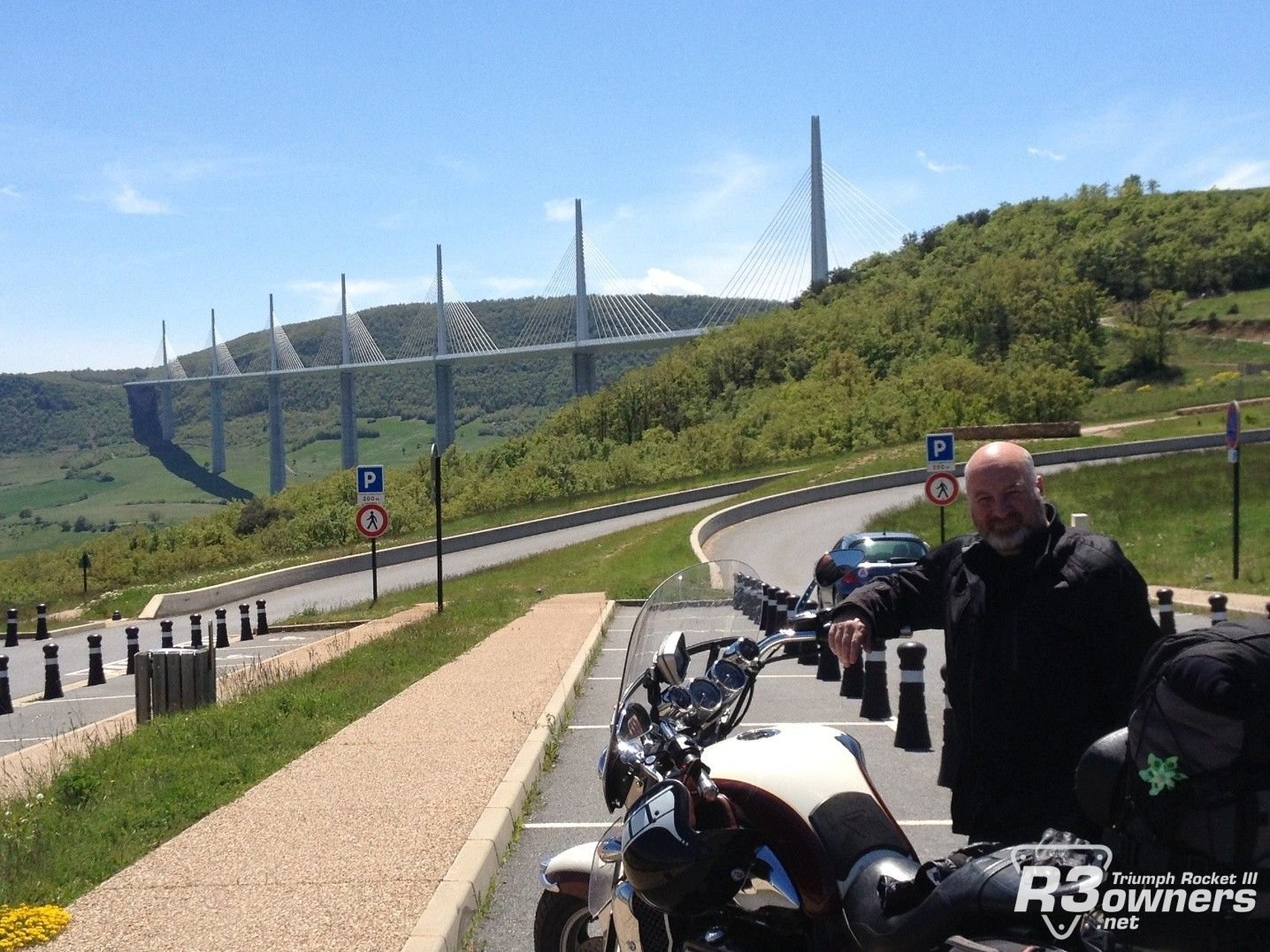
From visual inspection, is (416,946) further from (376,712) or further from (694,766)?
(376,712)

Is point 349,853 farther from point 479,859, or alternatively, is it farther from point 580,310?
point 580,310

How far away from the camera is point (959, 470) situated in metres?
44.1

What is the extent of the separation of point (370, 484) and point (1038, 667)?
19699 millimetres

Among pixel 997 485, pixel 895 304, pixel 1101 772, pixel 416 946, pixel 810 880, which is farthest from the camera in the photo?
pixel 895 304

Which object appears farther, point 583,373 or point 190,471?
point 190,471

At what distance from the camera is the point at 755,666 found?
349cm

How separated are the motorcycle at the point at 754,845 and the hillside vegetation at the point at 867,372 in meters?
46.2

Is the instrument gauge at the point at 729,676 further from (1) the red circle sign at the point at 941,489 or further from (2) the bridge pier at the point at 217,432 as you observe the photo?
(2) the bridge pier at the point at 217,432

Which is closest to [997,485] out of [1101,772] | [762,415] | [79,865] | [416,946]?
[1101,772]

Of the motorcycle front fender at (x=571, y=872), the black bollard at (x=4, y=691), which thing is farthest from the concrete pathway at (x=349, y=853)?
the black bollard at (x=4, y=691)

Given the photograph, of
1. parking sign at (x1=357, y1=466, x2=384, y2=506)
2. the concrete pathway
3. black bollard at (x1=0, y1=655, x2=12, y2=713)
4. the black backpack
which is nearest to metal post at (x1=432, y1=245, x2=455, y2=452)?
parking sign at (x1=357, y1=466, x2=384, y2=506)

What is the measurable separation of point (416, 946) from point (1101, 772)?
3.06 meters

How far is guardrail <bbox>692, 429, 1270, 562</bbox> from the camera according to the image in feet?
137

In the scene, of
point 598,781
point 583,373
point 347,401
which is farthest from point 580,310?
point 598,781
